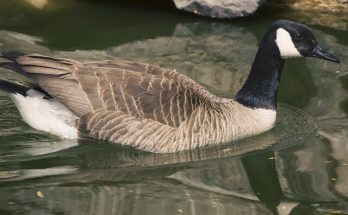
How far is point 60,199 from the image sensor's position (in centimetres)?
650

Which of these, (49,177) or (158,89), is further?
(158,89)

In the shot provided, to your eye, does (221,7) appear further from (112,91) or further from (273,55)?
(112,91)

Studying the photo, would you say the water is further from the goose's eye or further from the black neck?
the goose's eye

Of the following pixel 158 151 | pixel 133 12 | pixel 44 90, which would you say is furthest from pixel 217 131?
pixel 133 12

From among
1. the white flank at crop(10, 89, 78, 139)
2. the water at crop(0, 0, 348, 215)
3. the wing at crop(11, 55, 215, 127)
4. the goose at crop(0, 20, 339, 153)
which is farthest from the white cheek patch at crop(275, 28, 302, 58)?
the white flank at crop(10, 89, 78, 139)

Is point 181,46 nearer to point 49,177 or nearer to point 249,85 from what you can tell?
point 249,85

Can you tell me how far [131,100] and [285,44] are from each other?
162cm

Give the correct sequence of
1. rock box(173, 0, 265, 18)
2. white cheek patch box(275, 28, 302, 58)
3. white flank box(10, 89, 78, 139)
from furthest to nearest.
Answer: rock box(173, 0, 265, 18) → white cheek patch box(275, 28, 302, 58) → white flank box(10, 89, 78, 139)

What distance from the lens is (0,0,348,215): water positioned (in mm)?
6586

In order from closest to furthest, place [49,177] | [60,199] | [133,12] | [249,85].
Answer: [60,199] < [49,177] < [249,85] < [133,12]

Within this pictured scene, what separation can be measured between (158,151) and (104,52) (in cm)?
286

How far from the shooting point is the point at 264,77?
7.88 m

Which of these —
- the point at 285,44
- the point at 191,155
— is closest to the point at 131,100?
the point at 191,155

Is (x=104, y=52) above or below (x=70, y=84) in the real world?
above
